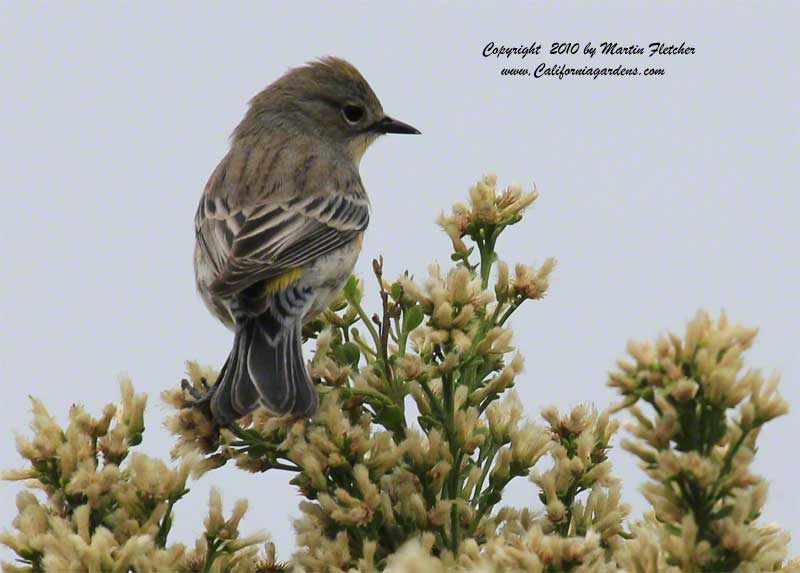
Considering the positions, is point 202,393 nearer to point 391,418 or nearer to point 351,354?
point 351,354

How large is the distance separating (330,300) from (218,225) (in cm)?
164

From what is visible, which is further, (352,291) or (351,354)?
(352,291)

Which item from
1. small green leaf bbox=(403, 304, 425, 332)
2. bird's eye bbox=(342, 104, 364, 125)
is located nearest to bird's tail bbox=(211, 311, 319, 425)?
small green leaf bbox=(403, 304, 425, 332)

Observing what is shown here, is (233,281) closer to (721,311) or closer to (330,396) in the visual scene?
(330,396)

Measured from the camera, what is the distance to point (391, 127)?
8.87 metres

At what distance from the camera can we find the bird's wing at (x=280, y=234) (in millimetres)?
6316

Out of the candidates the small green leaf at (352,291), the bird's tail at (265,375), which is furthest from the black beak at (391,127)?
the small green leaf at (352,291)

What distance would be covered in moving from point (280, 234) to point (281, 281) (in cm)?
42

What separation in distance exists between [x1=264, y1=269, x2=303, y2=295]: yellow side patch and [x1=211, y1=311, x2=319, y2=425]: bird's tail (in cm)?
18

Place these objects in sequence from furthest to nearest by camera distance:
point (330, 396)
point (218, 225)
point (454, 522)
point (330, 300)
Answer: point (218, 225) → point (330, 300) → point (330, 396) → point (454, 522)

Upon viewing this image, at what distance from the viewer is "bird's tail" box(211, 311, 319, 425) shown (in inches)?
191

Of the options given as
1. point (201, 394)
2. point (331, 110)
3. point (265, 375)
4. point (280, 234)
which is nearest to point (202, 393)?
point (201, 394)

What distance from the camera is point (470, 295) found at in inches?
186

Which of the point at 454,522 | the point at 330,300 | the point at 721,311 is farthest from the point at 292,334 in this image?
the point at 721,311
